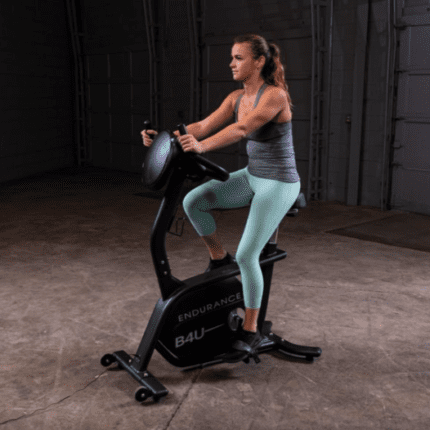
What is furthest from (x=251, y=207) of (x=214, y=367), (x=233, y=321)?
(x=214, y=367)

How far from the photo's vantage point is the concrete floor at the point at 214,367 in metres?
2.55

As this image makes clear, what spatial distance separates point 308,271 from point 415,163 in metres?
3.13

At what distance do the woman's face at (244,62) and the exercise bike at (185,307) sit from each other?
48 centimetres

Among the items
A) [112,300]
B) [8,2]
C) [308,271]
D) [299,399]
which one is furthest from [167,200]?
[8,2]

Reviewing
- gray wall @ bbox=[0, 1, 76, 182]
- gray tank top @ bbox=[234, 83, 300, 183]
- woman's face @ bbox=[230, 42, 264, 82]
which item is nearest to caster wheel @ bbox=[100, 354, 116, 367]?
gray tank top @ bbox=[234, 83, 300, 183]

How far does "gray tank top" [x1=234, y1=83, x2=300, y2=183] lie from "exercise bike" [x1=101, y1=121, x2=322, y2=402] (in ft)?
0.79

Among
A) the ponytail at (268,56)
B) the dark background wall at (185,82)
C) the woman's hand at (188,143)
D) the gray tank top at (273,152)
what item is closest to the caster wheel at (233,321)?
the gray tank top at (273,152)

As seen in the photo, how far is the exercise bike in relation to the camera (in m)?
2.62

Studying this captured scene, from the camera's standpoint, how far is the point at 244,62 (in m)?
2.74

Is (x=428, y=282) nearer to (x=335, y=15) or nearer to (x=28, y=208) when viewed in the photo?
(x=335, y=15)

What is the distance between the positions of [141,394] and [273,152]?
1.34 metres

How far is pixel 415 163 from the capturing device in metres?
7.02

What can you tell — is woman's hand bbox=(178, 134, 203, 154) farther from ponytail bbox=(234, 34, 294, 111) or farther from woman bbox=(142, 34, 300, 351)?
ponytail bbox=(234, 34, 294, 111)

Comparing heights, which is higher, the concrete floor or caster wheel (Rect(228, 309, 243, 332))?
caster wheel (Rect(228, 309, 243, 332))
